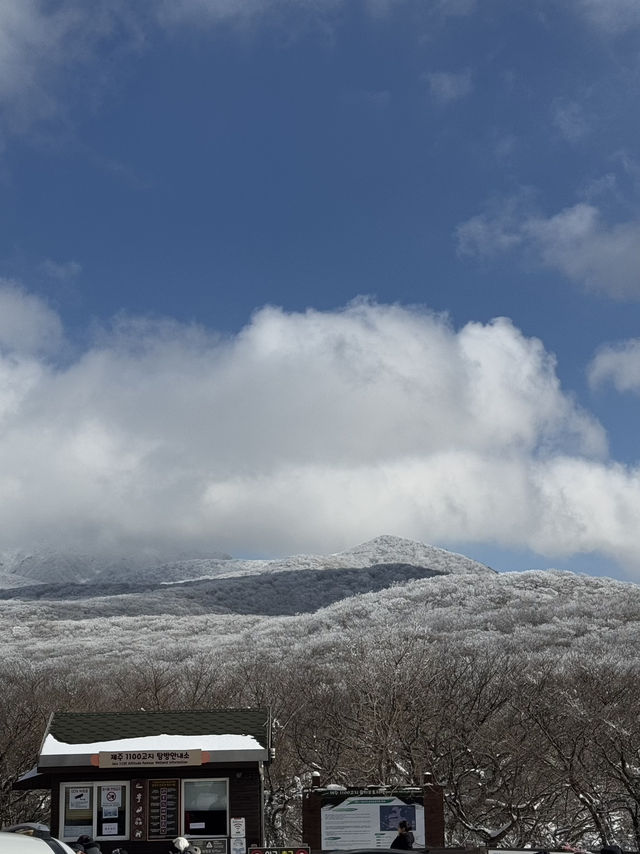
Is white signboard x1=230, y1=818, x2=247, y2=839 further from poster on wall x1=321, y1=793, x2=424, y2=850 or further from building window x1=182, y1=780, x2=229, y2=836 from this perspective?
poster on wall x1=321, y1=793, x2=424, y2=850

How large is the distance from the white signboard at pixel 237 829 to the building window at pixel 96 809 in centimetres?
222

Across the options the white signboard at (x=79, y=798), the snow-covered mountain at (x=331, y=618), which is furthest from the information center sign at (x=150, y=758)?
the snow-covered mountain at (x=331, y=618)

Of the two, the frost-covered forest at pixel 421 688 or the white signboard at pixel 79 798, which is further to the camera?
the frost-covered forest at pixel 421 688

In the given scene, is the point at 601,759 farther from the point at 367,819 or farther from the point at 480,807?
the point at 367,819

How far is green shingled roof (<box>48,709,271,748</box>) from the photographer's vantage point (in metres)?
21.9

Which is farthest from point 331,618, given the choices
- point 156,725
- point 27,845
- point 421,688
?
A: point 27,845

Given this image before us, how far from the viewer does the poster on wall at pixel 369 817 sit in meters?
19.8

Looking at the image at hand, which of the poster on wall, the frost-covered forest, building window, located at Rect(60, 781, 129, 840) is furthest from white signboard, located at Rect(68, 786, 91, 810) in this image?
the frost-covered forest

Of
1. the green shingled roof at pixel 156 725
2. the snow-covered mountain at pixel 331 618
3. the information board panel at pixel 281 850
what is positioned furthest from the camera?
the snow-covered mountain at pixel 331 618

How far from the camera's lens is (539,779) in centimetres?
3522

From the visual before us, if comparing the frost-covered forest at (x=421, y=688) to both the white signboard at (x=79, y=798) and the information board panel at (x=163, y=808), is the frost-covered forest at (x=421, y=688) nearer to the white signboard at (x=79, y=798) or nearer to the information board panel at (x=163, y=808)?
the white signboard at (x=79, y=798)

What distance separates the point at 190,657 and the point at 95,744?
2381 inches

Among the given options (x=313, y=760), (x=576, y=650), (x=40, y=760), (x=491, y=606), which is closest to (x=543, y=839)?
(x=313, y=760)

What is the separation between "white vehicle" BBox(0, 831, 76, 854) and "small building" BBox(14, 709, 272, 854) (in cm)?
1544
